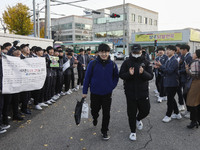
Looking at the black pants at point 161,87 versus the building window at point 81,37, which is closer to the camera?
the black pants at point 161,87

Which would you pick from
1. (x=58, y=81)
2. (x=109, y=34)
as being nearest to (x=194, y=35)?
(x=109, y=34)

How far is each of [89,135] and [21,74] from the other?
2.37 m

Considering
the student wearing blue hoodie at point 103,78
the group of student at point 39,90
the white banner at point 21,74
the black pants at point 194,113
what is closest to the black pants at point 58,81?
the group of student at point 39,90

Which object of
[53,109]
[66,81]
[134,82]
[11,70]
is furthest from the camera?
[66,81]

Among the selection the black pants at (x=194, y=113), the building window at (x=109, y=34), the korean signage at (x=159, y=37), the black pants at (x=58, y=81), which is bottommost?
the black pants at (x=194, y=113)

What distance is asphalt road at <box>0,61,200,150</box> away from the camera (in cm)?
335

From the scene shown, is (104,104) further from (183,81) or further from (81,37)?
(81,37)

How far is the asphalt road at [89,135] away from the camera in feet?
11.0

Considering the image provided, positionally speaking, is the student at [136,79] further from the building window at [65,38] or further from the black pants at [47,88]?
the building window at [65,38]

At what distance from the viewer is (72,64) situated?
789 centimetres

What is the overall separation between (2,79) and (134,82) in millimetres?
2977

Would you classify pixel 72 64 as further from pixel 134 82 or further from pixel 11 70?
pixel 134 82

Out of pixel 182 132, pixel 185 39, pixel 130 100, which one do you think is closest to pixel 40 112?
pixel 130 100

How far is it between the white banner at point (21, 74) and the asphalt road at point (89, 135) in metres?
0.99
